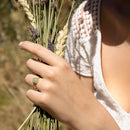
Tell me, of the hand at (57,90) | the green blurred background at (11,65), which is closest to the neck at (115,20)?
the hand at (57,90)

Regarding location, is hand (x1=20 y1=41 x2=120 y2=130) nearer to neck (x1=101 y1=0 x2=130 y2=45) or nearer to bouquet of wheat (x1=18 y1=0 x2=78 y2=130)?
bouquet of wheat (x1=18 y1=0 x2=78 y2=130)

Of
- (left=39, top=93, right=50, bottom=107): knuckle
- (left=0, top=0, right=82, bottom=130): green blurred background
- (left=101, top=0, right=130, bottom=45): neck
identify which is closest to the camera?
(left=39, top=93, right=50, bottom=107): knuckle

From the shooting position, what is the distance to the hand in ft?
2.34

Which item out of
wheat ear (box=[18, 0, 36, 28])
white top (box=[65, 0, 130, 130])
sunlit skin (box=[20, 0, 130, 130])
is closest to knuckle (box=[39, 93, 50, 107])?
sunlit skin (box=[20, 0, 130, 130])

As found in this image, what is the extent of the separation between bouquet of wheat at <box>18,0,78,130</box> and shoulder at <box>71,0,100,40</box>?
0.34m

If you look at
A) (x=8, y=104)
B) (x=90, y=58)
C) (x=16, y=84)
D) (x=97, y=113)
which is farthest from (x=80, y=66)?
(x=16, y=84)

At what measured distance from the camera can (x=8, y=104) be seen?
2.02m

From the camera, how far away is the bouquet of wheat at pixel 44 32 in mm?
748

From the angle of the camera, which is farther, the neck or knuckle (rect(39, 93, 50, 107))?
the neck

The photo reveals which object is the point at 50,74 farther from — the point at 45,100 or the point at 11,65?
the point at 11,65

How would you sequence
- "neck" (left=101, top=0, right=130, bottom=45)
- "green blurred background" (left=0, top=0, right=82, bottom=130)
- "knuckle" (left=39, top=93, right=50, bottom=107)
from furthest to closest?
"green blurred background" (left=0, top=0, right=82, bottom=130) → "neck" (left=101, top=0, right=130, bottom=45) → "knuckle" (left=39, top=93, right=50, bottom=107)

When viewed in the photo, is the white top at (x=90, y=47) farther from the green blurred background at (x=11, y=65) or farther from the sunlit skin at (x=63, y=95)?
the green blurred background at (x=11, y=65)

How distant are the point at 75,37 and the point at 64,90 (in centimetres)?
51

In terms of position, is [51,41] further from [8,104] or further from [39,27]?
[8,104]
